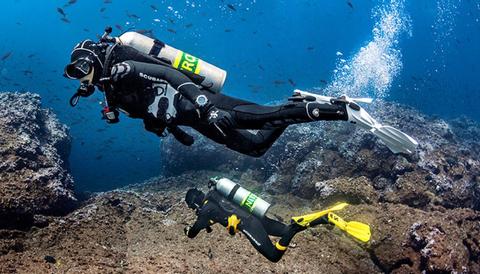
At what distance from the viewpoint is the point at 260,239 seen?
5285mm

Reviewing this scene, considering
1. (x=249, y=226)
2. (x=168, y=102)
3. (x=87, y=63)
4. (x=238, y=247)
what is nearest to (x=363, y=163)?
(x=238, y=247)

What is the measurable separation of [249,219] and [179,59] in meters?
2.82

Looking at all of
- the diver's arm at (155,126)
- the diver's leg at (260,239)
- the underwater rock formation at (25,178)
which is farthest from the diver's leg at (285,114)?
the underwater rock formation at (25,178)

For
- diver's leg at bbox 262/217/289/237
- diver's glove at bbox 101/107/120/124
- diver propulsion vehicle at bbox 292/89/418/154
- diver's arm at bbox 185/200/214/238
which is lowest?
diver's arm at bbox 185/200/214/238

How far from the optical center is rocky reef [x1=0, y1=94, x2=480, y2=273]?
18.9 ft

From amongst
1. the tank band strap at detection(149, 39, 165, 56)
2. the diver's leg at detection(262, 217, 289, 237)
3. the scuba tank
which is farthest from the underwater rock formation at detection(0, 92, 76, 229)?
the diver's leg at detection(262, 217, 289, 237)

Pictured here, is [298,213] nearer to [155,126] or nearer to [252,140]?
[252,140]

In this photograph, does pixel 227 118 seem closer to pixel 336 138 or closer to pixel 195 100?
pixel 195 100

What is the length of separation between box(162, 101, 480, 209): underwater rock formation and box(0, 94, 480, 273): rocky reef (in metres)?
0.04

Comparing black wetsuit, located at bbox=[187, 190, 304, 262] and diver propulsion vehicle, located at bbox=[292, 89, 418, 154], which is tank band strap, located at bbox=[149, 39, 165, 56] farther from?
black wetsuit, located at bbox=[187, 190, 304, 262]

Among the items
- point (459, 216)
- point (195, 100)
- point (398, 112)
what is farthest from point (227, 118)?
point (398, 112)

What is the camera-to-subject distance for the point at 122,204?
8.45 meters

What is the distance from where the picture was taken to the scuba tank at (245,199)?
5.55 metres

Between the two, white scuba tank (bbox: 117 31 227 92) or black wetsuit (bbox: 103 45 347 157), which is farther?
white scuba tank (bbox: 117 31 227 92)
